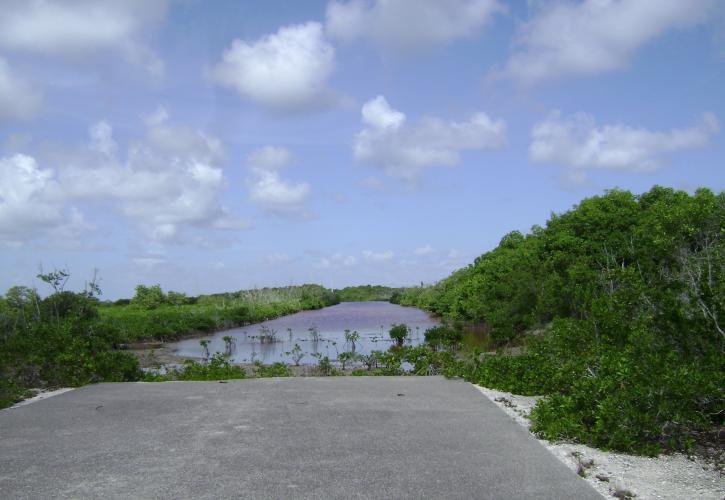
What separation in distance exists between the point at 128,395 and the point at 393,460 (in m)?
5.50

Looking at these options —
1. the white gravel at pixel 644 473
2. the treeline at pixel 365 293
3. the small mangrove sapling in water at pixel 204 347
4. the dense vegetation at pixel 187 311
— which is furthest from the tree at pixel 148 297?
the treeline at pixel 365 293

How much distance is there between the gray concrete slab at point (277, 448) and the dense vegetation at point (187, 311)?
12.0 m

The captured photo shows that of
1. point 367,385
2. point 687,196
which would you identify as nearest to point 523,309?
point 687,196

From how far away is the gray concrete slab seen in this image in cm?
503

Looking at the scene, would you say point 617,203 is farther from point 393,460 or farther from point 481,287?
point 393,460

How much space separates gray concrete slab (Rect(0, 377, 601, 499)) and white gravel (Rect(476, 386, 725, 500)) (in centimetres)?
21

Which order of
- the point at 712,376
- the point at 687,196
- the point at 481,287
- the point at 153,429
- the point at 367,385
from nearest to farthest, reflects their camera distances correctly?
the point at 712,376 → the point at 153,429 → the point at 367,385 → the point at 687,196 → the point at 481,287

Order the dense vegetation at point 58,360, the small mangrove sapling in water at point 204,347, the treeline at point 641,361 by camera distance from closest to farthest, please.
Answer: the treeline at point 641,361
the dense vegetation at point 58,360
the small mangrove sapling in water at point 204,347

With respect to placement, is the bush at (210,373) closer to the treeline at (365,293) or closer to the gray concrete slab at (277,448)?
the gray concrete slab at (277,448)

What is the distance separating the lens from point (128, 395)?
31.3 feet

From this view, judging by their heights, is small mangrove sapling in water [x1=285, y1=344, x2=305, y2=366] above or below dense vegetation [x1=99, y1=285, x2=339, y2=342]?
below

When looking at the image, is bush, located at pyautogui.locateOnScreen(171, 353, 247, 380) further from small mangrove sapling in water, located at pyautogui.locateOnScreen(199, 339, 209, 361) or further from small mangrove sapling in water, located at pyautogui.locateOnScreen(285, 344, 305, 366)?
small mangrove sapling in water, located at pyautogui.locateOnScreen(199, 339, 209, 361)

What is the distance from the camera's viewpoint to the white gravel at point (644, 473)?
4.96 metres

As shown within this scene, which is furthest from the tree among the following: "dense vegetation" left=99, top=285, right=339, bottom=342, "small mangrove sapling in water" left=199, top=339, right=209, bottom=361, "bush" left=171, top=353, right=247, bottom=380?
"bush" left=171, top=353, right=247, bottom=380
